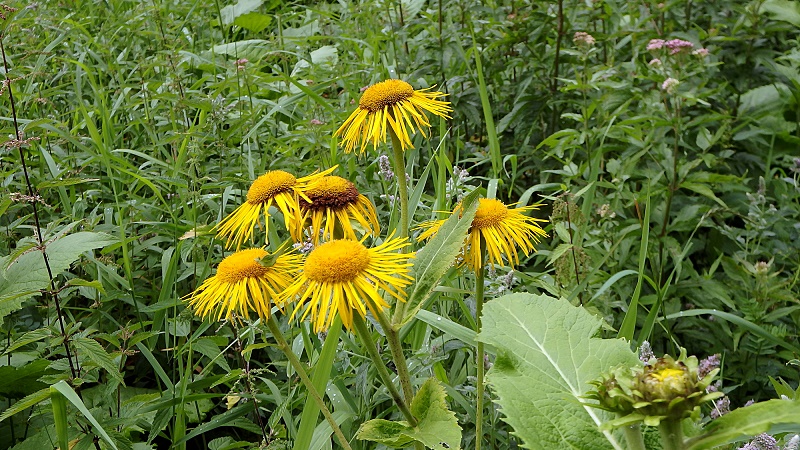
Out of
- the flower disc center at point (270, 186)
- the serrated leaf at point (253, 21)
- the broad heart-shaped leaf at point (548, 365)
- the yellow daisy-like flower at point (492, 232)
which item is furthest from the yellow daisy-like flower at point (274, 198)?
the serrated leaf at point (253, 21)

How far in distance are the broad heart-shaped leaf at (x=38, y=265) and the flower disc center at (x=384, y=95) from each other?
79 cm

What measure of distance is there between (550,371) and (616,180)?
1.62 m

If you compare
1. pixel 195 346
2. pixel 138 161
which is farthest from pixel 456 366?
pixel 138 161

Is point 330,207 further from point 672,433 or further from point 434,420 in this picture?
point 672,433

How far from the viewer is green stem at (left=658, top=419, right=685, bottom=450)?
28.3 inches

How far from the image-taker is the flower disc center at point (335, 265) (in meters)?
1.02

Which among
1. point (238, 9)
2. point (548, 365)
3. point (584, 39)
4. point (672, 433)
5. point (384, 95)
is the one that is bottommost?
point (238, 9)

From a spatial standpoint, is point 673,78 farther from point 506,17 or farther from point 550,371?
point 550,371

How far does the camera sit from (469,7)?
11.5 feet

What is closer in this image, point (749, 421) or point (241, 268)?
point (749, 421)

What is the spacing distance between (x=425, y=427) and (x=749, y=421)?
0.51 meters

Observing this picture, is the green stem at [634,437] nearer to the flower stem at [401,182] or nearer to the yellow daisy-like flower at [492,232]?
the yellow daisy-like flower at [492,232]

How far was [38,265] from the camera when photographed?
183 centimetres

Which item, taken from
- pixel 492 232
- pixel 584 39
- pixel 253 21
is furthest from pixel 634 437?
pixel 253 21
